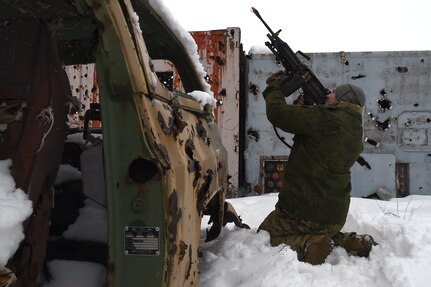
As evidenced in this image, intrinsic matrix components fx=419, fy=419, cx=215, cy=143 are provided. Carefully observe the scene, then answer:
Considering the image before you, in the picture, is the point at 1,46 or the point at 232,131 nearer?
the point at 1,46

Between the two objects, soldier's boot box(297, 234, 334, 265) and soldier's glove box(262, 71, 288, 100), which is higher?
soldier's glove box(262, 71, 288, 100)

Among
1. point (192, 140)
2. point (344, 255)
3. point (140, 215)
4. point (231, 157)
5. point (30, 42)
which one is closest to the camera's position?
point (140, 215)

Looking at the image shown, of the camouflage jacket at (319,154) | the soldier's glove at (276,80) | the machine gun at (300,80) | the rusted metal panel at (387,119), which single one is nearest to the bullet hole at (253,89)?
the rusted metal panel at (387,119)

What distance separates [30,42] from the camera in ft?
4.56

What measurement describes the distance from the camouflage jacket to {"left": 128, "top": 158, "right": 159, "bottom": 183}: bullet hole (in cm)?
150

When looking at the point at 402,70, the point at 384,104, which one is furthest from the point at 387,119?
the point at 402,70

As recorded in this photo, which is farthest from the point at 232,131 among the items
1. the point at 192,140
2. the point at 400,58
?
the point at 192,140

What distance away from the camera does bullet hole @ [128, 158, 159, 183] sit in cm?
122

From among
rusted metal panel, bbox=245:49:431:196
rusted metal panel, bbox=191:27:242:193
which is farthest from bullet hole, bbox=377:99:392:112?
rusted metal panel, bbox=191:27:242:193

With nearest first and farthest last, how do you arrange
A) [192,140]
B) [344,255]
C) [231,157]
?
Result: [192,140] → [344,255] → [231,157]

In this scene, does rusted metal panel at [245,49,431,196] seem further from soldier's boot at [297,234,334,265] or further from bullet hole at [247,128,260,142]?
soldier's boot at [297,234,334,265]

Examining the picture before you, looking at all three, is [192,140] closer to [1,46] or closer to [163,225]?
[163,225]

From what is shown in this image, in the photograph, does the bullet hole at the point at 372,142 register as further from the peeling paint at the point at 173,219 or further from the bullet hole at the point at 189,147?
the peeling paint at the point at 173,219

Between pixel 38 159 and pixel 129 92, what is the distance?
37cm
